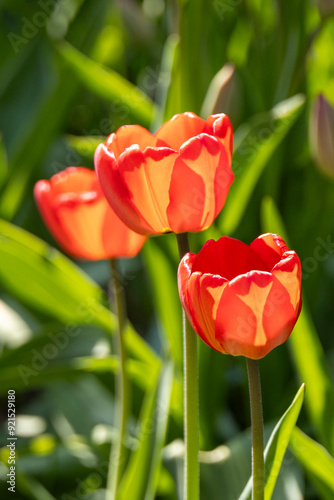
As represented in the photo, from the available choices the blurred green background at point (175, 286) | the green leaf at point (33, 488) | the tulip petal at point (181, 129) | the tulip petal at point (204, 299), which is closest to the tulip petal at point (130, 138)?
the tulip petal at point (181, 129)

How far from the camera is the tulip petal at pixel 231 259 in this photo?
16.3 inches

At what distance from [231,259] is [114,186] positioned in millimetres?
88

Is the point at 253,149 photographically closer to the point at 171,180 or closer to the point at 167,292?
the point at 167,292

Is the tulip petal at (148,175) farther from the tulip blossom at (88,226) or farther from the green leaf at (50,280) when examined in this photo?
the green leaf at (50,280)

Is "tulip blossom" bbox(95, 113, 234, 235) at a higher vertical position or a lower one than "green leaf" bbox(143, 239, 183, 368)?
higher

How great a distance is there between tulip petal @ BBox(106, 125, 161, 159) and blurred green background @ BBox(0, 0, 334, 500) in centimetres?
27

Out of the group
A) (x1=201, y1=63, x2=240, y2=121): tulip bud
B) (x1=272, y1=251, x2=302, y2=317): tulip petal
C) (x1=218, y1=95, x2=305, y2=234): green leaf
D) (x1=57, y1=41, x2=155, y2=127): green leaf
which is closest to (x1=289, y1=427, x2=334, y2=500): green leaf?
(x1=272, y1=251, x2=302, y2=317): tulip petal

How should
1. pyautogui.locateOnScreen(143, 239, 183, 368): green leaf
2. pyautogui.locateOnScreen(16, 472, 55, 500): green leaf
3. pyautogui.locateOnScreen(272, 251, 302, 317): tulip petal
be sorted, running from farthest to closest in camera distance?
pyautogui.locateOnScreen(143, 239, 183, 368): green leaf < pyautogui.locateOnScreen(16, 472, 55, 500): green leaf < pyautogui.locateOnScreen(272, 251, 302, 317): tulip petal

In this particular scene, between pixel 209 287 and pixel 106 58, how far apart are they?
1.29m

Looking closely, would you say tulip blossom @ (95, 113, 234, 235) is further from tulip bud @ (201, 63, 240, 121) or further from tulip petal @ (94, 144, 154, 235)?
tulip bud @ (201, 63, 240, 121)

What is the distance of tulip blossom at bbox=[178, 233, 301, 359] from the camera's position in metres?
0.36

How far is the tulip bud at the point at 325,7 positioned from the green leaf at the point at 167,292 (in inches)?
16.6

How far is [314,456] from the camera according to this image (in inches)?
23.0

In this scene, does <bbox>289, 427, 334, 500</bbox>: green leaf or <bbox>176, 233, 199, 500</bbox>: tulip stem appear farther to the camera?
<bbox>289, 427, 334, 500</bbox>: green leaf
